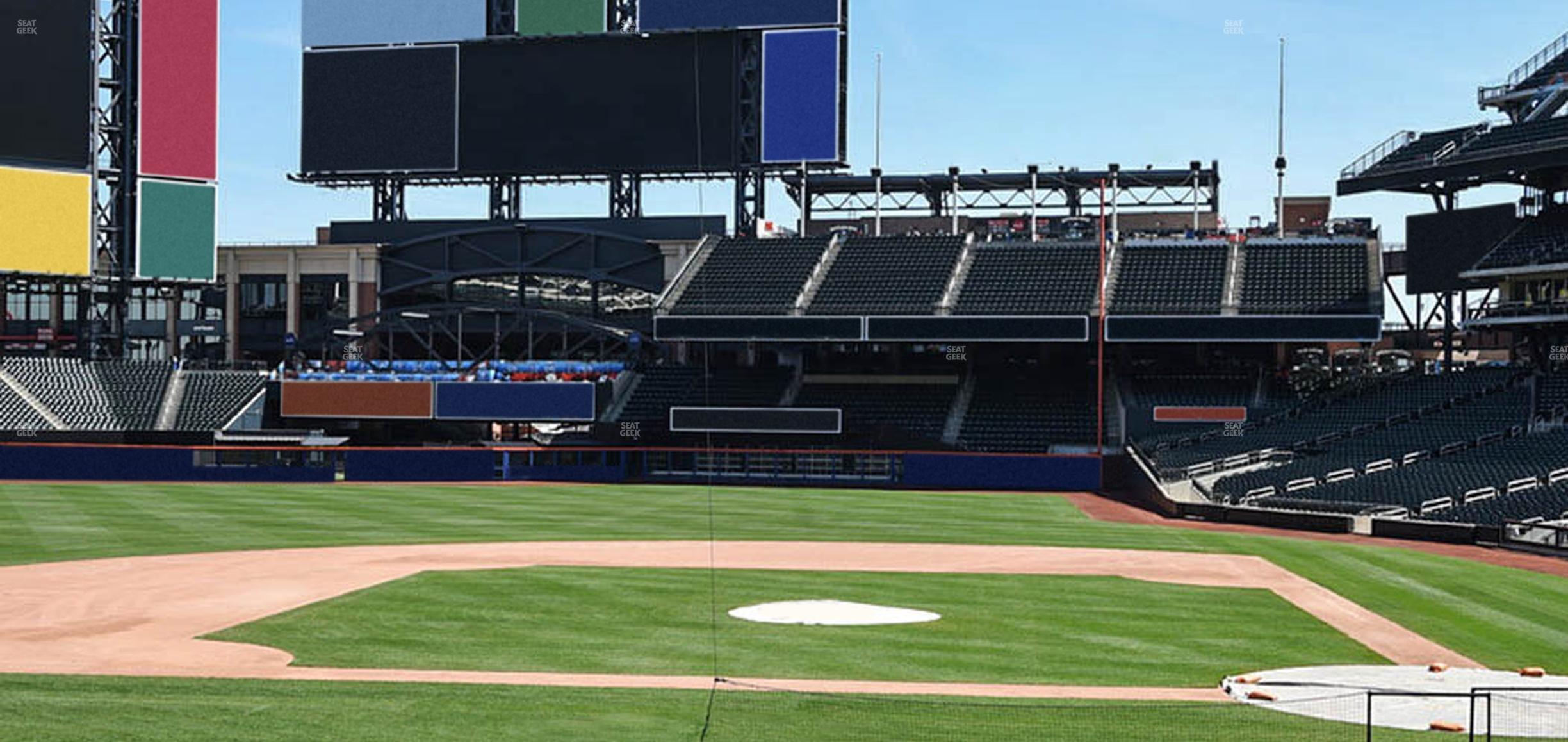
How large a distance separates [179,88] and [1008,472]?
139 ft

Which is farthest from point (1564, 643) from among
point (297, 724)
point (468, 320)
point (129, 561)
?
point (468, 320)

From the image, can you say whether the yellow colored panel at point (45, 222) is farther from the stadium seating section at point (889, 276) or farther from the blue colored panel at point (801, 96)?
the stadium seating section at point (889, 276)

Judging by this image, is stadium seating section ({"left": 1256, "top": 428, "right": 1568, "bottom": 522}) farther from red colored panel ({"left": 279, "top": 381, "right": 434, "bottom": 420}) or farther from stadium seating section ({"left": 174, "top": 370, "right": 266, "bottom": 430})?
stadium seating section ({"left": 174, "top": 370, "right": 266, "bottom": 430})

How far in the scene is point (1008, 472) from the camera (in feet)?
201

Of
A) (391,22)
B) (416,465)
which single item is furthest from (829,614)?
(391,22)

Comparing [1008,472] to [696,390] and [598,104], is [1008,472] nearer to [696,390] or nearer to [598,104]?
[696,390]

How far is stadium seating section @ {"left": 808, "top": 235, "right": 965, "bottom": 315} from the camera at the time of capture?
69812 millimetres

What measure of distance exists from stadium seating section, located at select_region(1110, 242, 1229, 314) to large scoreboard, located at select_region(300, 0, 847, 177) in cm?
1471

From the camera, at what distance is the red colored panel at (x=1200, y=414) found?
6362cm

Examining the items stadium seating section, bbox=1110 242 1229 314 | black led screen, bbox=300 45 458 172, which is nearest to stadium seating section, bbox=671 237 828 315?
stadium seating section, bbox=1110 242 1229 314

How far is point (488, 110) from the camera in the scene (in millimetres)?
79375

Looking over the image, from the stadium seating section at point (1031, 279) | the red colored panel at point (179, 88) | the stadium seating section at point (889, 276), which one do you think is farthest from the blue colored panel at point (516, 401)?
the red colored panel at point (179, 88)

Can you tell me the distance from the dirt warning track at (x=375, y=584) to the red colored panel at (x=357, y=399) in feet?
104

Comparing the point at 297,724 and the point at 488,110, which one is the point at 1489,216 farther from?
the point at 297,724
